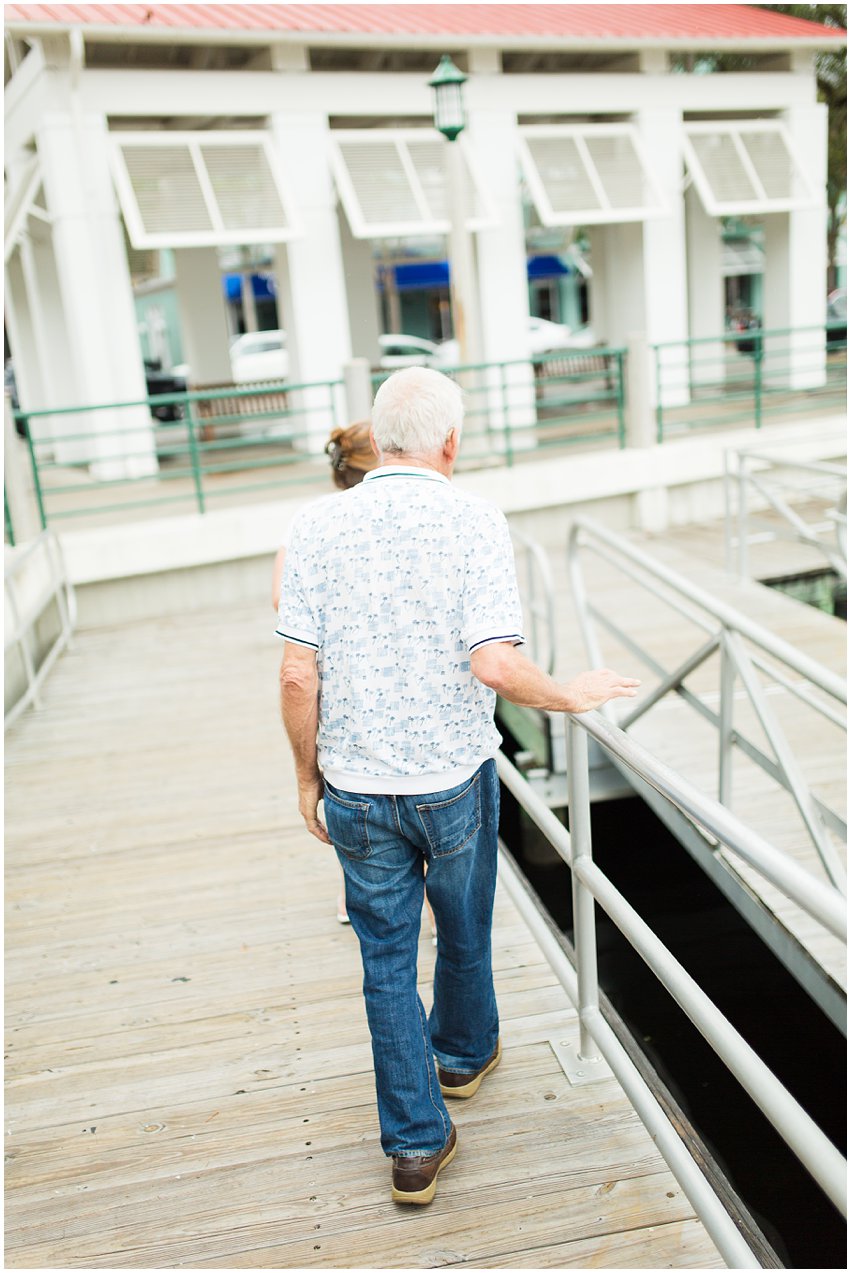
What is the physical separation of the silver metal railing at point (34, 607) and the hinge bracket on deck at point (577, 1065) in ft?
13.5

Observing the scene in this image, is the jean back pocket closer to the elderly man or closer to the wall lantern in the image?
the elderly man

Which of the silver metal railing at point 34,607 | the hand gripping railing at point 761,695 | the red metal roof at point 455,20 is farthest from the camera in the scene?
the red metal roof at point 455,20

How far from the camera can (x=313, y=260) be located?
34.9 feet

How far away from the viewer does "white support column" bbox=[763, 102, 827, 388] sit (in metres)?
13.0

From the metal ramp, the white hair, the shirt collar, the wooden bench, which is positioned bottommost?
the metal ramp

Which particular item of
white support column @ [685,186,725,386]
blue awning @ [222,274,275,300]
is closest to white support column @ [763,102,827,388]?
white support column @ [685,186,725,386]

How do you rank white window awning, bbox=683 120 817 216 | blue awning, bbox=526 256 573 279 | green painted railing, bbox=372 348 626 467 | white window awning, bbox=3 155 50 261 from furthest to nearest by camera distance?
blue awning, bbox=526 256 573 279, white window awning, bbox=683 120 817 216, white window awning, bbox=3 155 50 261, green painted railing, bbox=372 348 626 467

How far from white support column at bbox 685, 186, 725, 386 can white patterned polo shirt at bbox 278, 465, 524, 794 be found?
521 inches

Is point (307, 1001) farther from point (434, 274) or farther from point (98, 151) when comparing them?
point (434, 274)

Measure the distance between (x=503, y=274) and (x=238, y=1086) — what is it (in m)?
10.2

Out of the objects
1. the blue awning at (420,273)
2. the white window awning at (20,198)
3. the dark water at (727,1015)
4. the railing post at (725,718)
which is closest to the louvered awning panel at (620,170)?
the white window awning at (20,198)

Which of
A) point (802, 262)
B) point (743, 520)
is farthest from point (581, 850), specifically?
point (802, 262)

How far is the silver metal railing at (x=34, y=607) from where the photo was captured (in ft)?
19.7

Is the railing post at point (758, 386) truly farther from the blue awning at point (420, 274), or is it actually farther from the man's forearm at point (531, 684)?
the blue awning at point (420, 274)
